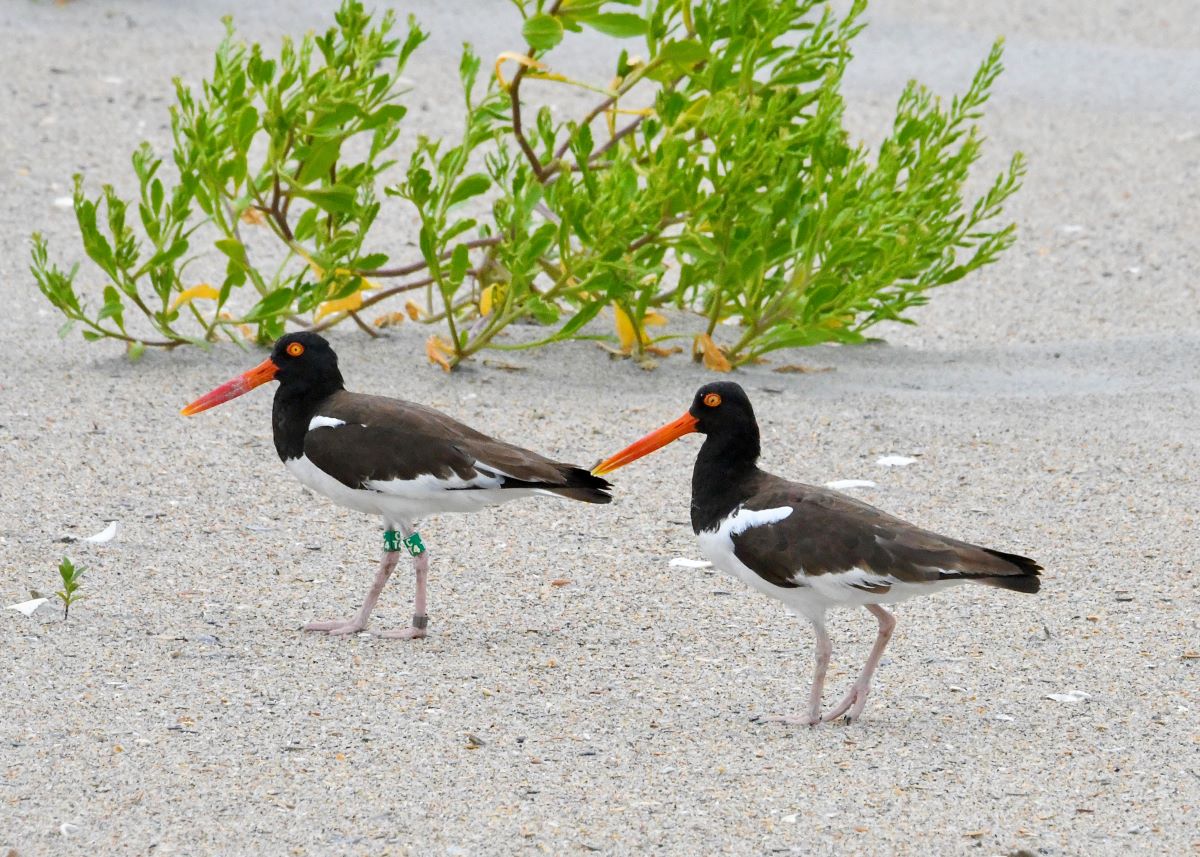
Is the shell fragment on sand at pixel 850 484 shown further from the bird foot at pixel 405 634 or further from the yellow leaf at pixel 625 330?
the bird foot at pixel 405 634

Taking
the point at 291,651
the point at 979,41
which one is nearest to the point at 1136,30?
the point at 979,41

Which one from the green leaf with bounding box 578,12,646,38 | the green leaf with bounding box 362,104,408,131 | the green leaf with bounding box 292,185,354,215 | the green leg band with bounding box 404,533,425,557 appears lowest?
the green leg band with bounding box 404,533,425,557

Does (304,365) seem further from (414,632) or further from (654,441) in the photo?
(654,441)

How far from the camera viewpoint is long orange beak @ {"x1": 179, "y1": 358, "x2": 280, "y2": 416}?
5.04 m

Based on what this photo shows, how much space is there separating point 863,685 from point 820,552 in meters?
0.39

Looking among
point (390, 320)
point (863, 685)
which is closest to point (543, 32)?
point (390, 320)

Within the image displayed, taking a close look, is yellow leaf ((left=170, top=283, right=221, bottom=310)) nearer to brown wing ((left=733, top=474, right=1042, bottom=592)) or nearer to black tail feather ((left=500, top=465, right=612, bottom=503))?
black tail feather ((left=500, top=465, right=612, bottom=503))

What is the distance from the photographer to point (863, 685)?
419 cm

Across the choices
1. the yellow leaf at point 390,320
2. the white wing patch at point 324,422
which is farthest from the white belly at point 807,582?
the yellow leaf at point 390,320

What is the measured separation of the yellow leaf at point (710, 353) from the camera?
709 cm

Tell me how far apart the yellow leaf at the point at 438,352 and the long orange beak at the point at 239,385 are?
179cm

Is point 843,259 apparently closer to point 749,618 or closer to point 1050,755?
point 749,618

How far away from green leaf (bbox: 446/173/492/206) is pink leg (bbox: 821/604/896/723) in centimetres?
289

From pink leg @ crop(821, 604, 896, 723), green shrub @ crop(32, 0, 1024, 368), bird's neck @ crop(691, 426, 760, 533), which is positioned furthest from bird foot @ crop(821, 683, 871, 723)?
green shrub @ crop(32, 0, 1024, 368)
